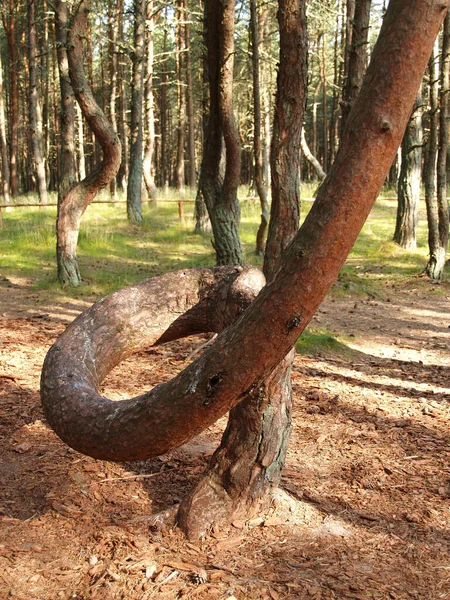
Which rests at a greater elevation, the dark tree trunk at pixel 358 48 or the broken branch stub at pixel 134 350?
the dark tree trunk at pixel 358 48

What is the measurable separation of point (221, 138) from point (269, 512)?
20.0 ft

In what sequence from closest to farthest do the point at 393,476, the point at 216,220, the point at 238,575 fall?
the point at 238,575 → the point at 393,476 → the point at 216,220

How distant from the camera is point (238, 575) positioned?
3404 millimetres

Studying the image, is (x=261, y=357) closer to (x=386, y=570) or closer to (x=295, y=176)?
(x=386, y=570)

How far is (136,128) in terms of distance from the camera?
18172 mm

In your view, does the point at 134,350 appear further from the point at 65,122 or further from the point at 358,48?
the point at 65,122

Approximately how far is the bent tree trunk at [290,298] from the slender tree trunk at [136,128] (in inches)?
608

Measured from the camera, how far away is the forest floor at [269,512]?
3.35 m

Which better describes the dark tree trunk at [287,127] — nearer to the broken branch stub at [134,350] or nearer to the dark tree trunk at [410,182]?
the broken branch stub at [134,350]

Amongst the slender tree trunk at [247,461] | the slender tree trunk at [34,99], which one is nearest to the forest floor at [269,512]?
the slender tree trunk at [247,461]

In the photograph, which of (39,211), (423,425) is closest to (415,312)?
(423,425)

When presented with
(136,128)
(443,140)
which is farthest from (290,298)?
(136,128)

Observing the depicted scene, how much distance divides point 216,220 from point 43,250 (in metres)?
6.78

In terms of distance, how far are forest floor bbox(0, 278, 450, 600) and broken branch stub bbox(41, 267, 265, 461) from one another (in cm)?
91
